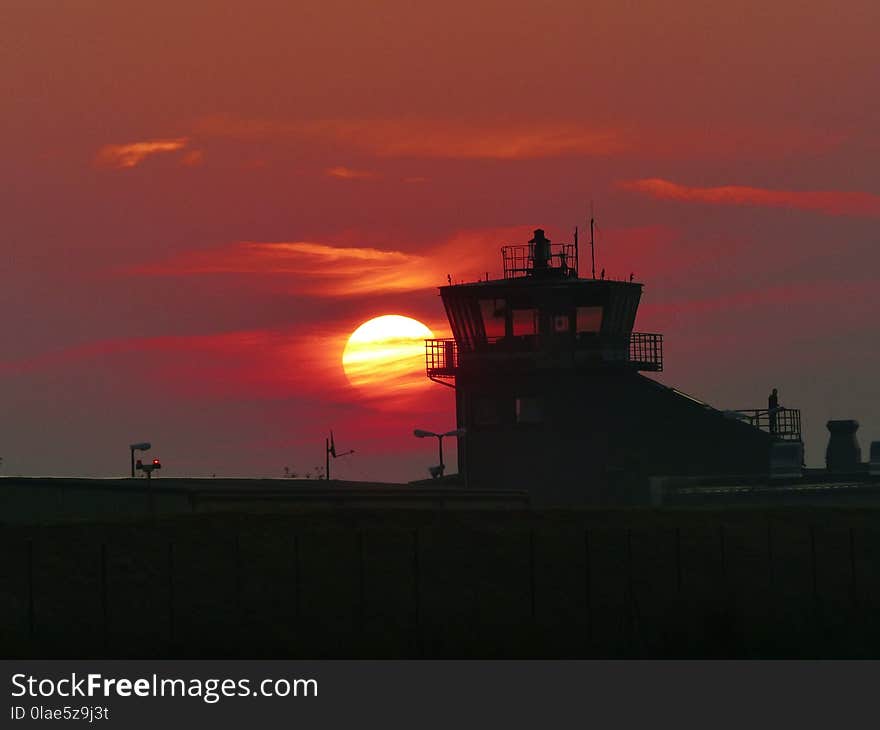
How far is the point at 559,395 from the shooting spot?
3610 inches

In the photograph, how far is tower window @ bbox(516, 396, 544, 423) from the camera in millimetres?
91750

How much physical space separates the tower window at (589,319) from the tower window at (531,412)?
405cm

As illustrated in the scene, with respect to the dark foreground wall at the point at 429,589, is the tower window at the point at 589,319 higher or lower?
higher

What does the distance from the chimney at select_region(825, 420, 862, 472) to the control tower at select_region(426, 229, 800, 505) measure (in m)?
5.92

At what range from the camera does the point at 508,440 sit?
91.8 meters

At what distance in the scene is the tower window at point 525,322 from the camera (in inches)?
3652

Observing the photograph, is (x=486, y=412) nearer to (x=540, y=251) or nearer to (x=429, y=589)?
(x=540, y=251)

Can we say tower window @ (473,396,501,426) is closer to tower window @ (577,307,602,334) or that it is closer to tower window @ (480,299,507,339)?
tower window @ (480,299,507,339)

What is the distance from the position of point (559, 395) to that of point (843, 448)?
14.7 metres

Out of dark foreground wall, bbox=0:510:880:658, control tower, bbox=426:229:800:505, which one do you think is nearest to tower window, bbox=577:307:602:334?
control tower, bbox=426:229:800:505

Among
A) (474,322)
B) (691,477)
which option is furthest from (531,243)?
(691,477)

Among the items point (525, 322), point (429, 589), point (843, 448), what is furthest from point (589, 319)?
point (429, 589)

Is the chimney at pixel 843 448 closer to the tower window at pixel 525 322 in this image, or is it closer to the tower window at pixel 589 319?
the tower window at pixel 589 319

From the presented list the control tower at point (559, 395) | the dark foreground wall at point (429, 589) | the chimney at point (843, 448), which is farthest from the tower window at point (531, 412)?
the dark foreground wall at point (429, 589)
